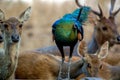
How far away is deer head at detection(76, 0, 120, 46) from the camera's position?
43.1 feet

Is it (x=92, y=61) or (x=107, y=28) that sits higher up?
(x=92, y=61)

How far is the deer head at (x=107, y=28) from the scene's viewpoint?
13.1 meters

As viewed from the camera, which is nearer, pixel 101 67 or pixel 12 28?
pixel 12 28

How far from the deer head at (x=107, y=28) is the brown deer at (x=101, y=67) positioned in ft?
8.92

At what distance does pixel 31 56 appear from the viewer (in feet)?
34.0

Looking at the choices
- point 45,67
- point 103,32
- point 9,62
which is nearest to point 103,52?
point 45,67

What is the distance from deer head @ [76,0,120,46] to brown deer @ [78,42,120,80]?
2719mm

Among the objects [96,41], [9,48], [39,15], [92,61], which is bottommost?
[39,15]

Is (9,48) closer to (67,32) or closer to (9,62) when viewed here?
(9,62)

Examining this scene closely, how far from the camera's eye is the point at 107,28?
43.4ft

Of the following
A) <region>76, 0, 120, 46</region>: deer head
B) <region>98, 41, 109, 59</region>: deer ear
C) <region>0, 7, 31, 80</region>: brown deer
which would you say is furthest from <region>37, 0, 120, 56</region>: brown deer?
<region>0, 7, 31, 80</region>: brown deer

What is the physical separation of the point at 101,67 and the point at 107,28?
3.39 metres

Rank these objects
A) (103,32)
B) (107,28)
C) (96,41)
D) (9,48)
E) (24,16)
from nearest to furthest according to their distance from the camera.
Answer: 1. (9,48)
2. (24,16)
3. (107,28)
4. (103,32)
5. (96,41)

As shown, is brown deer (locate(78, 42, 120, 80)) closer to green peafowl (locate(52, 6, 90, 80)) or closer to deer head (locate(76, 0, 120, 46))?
green peafowl (locate(52, 6, 90, 80))
